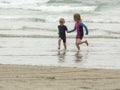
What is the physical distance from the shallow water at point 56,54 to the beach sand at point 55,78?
1.35 metres

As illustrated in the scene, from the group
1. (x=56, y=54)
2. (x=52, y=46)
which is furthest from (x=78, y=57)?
(x=52, y=46)

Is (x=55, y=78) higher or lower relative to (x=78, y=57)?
higher

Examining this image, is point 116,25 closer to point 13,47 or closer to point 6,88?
point 13,47

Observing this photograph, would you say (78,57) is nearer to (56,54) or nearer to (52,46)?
(56,54)

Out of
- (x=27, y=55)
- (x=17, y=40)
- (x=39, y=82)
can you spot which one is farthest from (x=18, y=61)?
(x=17, y=40)

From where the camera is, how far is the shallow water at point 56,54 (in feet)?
36.3

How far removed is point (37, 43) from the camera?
15641 millimetres

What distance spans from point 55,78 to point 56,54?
4.75 meters

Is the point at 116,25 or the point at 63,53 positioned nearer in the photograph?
the point at 63,53

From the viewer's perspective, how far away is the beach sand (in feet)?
23.5

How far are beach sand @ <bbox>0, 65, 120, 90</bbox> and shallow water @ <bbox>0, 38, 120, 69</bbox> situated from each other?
1.35 m

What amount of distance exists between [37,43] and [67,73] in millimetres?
6908

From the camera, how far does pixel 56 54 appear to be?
42.0 feet

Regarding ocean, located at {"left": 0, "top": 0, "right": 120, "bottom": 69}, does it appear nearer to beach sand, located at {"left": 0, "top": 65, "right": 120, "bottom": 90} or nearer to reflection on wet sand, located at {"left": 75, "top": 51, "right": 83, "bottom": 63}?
reflection on wet sand, located at {"left": 75, "top": 51, "right": 83, "bottom": 63}
